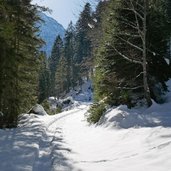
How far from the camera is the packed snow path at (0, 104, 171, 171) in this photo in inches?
384

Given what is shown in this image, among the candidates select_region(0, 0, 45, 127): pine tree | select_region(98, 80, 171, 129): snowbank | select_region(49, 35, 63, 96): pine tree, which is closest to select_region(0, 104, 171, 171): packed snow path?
select_region(98, 80, 171, 129): snowbank

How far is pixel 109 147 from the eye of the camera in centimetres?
1312

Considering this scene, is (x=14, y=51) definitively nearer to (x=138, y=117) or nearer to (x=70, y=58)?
(x=138, y=117)

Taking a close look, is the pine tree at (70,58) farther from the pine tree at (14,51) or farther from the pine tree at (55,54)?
the pine tree at (14,51)

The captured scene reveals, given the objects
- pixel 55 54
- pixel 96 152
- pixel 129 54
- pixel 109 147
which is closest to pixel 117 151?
pixel 96 152

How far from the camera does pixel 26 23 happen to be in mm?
24391

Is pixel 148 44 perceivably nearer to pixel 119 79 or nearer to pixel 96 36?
pixel 119 79

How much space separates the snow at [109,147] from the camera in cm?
994

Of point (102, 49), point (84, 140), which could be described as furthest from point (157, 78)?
point (84, 140)

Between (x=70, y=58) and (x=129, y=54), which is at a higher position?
(x=70, y=58)

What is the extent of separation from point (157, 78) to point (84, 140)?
6.81 metres

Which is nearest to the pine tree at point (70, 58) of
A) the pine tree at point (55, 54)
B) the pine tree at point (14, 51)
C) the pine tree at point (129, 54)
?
the pine tree at point (55, 54)

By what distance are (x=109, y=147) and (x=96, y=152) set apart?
0.65 meters

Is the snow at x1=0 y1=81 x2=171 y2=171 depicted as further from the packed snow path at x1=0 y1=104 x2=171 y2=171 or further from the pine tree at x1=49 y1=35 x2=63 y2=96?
the pine tree at x1=49 y1=35 x2=63 y2=96
